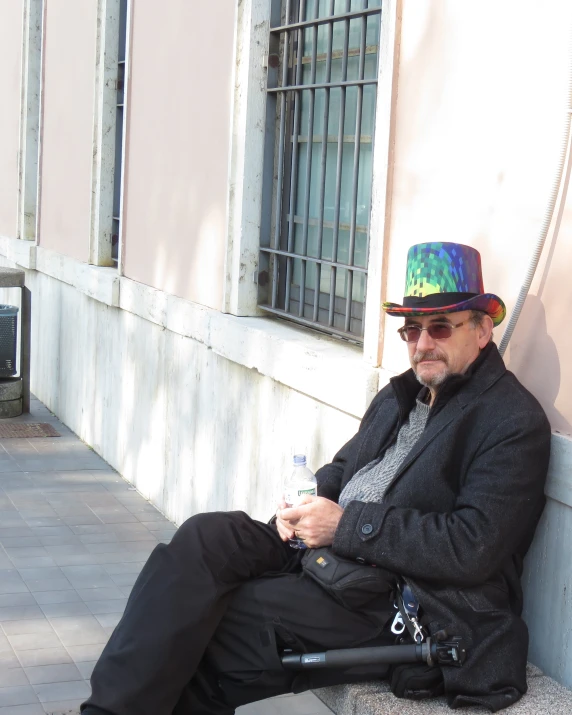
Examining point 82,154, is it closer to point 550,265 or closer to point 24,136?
point 24,136

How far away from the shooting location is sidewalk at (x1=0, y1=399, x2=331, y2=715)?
4016 millimetres

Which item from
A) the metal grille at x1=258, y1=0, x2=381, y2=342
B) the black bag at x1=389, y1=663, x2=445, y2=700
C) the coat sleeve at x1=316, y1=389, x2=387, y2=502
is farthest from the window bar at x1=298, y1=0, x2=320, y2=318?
the black bag at x1=389, y1=663, x2=445, y2=700

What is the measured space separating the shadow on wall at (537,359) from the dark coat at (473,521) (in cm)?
8

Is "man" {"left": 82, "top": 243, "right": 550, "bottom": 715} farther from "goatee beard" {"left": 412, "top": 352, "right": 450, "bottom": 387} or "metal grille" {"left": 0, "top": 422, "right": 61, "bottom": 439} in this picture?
"metal grille" {"left": 0, "top": 422, "right": 61, "bottom": 439}

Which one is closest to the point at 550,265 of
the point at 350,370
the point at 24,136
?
the point at 350,370

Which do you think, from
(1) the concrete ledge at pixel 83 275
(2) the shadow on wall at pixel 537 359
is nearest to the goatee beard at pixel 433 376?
(2) the shadow on wall at pixel 537 359

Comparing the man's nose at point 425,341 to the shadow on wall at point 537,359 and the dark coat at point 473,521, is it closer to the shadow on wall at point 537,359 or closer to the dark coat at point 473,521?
the dark coat at point 473,521

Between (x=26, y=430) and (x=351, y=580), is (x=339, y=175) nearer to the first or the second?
(x=351, y=580)

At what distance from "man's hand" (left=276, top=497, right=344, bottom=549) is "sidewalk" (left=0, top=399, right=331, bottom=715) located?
98 cm

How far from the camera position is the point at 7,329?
27.8 ft

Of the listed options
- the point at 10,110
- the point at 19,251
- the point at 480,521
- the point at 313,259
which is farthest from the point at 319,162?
the point at 10,110

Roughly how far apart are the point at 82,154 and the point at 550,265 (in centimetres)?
572

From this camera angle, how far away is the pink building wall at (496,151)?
3.09 meters

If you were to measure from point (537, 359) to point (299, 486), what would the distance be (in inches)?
31.1
